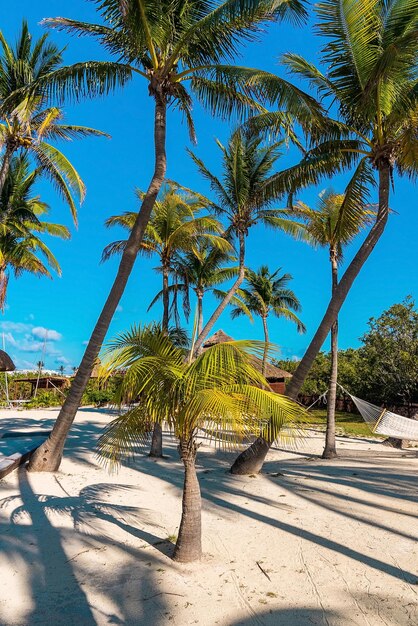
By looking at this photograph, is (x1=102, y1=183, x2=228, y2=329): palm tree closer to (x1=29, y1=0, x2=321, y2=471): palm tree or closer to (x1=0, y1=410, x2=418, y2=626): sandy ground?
(x1=29, y1=0, x2=321, y2=471): palm tree

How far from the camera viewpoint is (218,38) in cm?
765

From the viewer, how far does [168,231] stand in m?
11.5

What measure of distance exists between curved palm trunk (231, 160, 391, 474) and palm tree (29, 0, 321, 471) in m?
2.05

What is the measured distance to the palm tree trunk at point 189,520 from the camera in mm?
4262

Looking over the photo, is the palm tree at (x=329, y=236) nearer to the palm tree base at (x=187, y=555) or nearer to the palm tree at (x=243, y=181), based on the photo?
the palm tree at (x=243, y=181)

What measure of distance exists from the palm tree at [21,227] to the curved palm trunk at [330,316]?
10.6m

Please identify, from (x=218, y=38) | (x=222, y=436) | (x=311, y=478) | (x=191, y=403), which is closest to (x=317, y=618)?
(x=222, y=436)

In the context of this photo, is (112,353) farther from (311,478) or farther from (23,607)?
(311,478)

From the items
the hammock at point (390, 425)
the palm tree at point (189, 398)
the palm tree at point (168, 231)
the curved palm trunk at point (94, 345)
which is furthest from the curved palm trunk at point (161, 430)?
the hammock at point (390, 425)

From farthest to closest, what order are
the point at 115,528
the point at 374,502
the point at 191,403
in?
the point at 374,502, the point at 115,528, the point at 191,403

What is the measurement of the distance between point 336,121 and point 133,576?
7733 mm

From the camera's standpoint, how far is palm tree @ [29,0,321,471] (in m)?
7.17

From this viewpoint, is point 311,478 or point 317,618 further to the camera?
point 311,478

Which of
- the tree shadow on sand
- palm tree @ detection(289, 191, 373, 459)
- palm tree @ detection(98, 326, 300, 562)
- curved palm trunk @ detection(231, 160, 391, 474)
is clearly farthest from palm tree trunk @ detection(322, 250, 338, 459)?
palm tree @ detection(98, 326, 300, 562)
